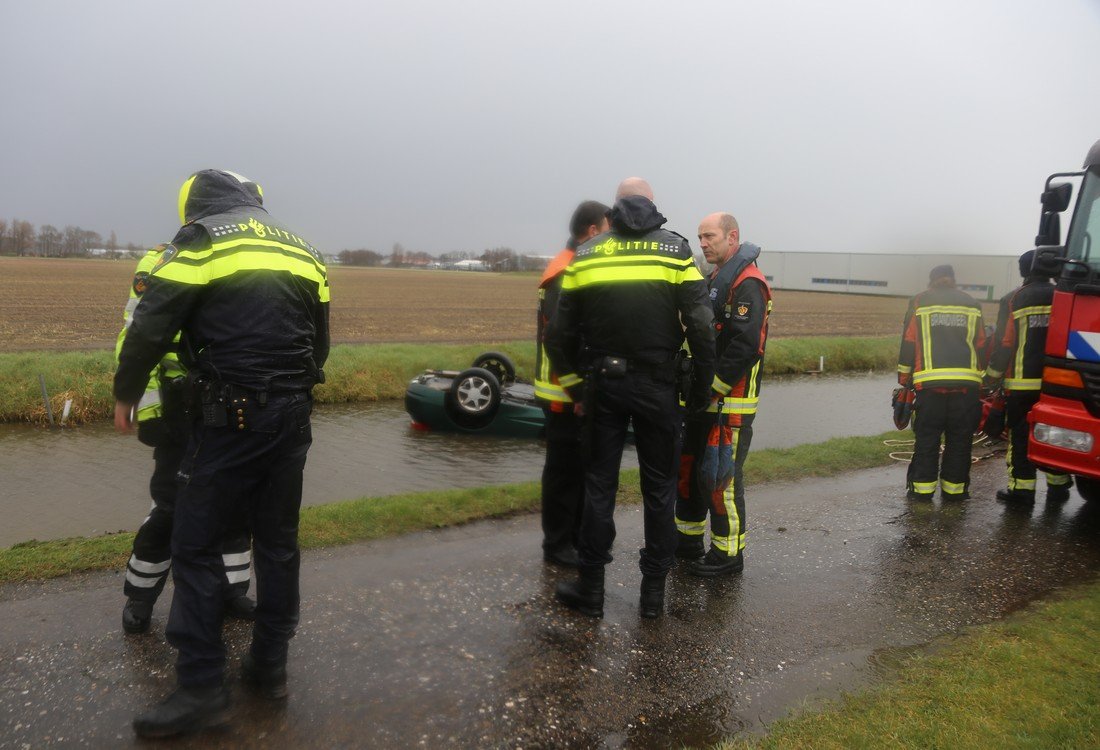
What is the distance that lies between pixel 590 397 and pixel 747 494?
126 inches

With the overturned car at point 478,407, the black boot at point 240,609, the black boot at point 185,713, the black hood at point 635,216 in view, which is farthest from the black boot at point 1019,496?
the black boot at point 185,713

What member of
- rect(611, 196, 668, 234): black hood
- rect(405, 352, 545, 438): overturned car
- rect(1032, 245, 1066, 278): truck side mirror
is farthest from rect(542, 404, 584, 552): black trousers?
rect(405, 352, 545, 438): overturned car

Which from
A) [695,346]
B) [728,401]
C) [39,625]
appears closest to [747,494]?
[728,401]

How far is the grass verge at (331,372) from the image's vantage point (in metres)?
10.8

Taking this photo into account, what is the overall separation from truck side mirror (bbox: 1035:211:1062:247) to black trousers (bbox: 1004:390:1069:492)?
4.14 feet

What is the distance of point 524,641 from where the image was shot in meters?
3.81

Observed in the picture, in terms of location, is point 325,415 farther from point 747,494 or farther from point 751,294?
point 751,294

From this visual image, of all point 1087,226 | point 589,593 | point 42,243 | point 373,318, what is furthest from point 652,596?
point 42,243

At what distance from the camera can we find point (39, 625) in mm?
3701

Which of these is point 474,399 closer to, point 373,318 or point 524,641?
point 524,641

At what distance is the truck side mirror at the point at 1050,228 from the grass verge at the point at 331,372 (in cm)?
969

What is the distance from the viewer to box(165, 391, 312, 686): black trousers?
3.07 meters

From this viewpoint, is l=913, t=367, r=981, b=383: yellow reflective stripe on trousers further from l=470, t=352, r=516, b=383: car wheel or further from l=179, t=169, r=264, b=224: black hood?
l=470, t=352, r=516, b=383: car wheel

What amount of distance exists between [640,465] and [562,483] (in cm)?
83
